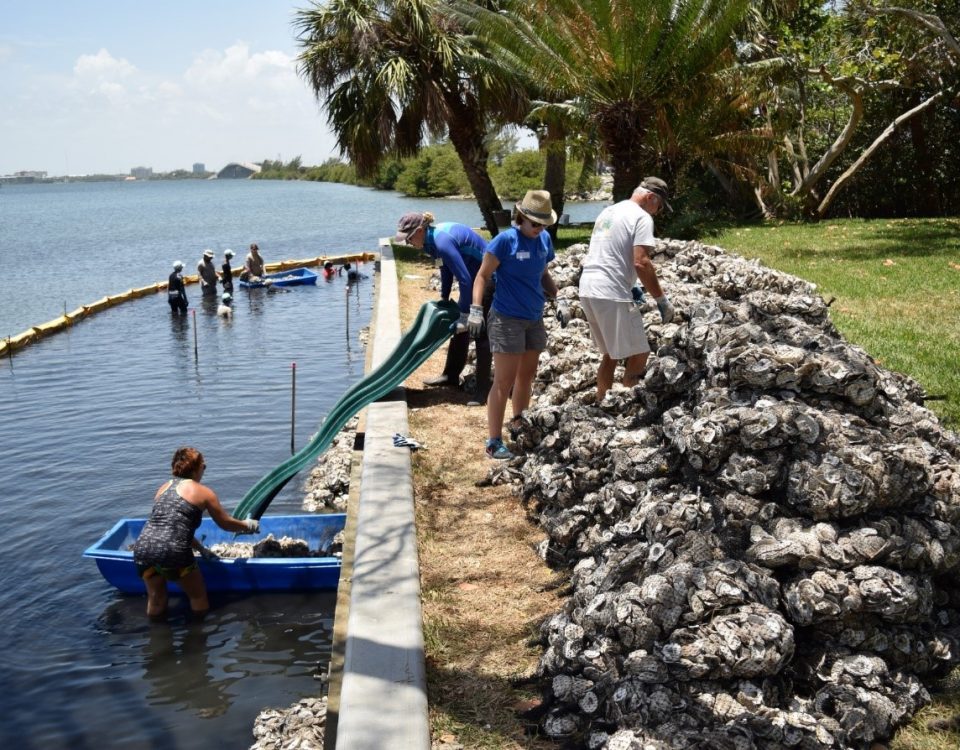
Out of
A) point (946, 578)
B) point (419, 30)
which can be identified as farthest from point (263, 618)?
point (419, 30)

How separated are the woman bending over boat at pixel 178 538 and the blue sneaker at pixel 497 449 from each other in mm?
2123

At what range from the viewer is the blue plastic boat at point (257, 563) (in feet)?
24.1

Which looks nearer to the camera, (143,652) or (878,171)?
(143,652)

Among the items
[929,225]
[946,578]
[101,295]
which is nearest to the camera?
[946,578]

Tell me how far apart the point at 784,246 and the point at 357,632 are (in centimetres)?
1520

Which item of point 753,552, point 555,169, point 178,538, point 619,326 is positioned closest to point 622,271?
point 619,326

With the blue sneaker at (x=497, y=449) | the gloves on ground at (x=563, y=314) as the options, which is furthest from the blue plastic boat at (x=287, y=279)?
the blue sneaker at (x=497, y=449)

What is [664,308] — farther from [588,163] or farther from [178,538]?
[588,163]

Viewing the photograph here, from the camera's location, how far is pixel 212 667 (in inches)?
271

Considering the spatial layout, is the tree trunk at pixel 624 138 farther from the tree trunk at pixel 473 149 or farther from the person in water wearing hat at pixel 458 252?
the person in water wearing hat at pixel 458 252

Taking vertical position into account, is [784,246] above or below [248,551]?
above

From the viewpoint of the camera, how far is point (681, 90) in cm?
1845

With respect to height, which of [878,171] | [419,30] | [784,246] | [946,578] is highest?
[419,30]

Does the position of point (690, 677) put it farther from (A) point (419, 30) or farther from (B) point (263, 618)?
(A) point (419, 30)
